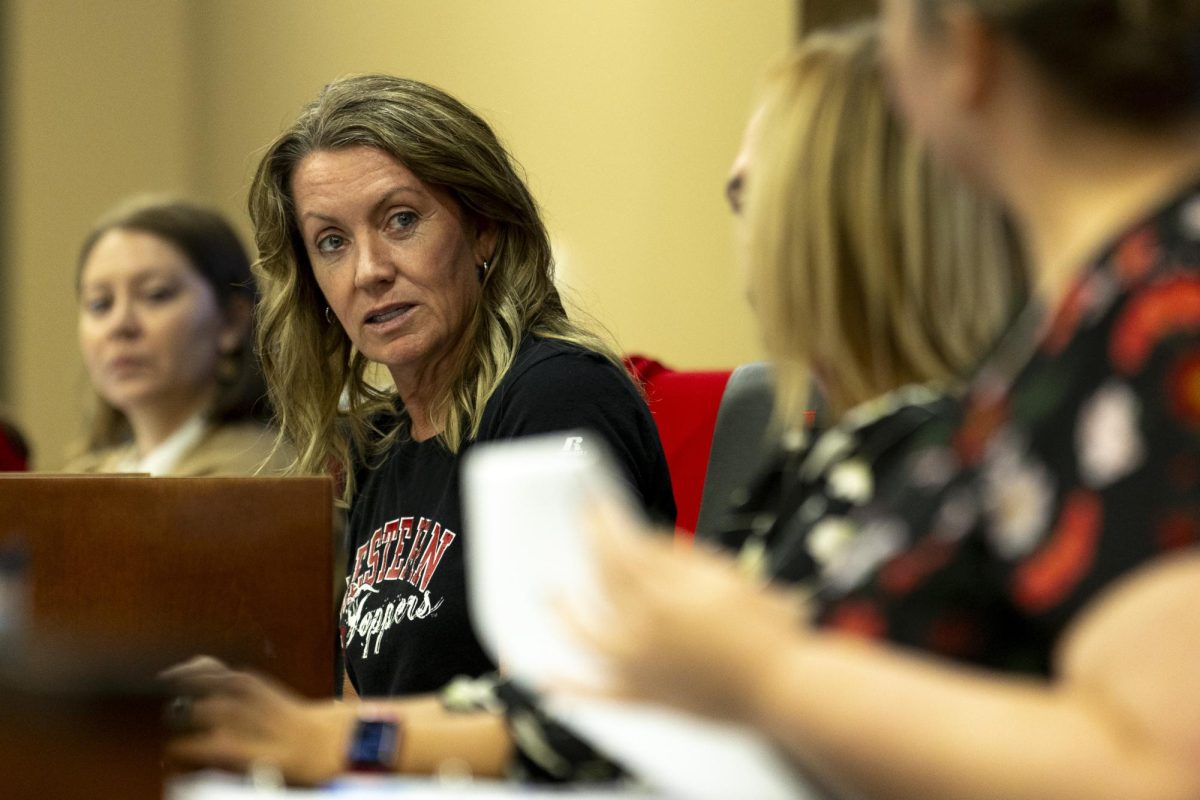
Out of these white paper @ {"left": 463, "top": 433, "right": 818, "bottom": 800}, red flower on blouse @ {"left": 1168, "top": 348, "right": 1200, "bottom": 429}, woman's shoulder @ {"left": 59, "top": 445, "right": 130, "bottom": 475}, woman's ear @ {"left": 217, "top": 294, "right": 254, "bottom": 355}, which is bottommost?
woman's shoulder @ {"left": 59, "top": 445, "right": 130, "bottom": 475}

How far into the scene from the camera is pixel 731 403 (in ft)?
5.51

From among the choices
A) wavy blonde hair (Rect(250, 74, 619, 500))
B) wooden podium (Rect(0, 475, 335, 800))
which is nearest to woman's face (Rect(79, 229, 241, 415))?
wavy blonde hair (Rect(250, 74, 619, 500))

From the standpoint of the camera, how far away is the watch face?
2.81ft

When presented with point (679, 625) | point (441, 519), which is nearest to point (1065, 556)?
point (679, 625)

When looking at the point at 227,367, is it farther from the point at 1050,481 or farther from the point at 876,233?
the point at 1050,481

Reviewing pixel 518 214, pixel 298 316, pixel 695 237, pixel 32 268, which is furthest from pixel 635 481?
pixel 32 268

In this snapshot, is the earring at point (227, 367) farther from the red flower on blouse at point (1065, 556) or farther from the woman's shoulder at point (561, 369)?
the red flower on blouse at point (1065, 556)

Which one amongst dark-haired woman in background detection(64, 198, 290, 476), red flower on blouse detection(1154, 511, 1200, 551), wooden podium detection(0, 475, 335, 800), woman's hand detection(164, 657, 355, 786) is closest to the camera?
red flower on blouse detection(1154, 511, 1200, 551)

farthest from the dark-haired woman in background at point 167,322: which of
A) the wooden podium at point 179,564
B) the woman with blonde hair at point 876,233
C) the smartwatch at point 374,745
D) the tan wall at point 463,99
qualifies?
the woman with blonde hair at point 876,233

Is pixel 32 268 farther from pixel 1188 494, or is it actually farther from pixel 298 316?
pixel 1188 494

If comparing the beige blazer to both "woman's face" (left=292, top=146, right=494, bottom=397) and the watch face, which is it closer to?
"woman's face" (left=292, top=146, right=494, bottom=397)

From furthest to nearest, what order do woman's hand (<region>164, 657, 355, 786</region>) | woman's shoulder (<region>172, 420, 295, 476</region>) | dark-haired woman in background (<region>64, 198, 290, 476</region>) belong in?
1. dark-haired woman in background (<region>64, 198, 290, 476</region>)
2. woman's shoulder (<region>172, 420, 295, 476</region>)
3. woman's hand (<region>164, 657, 355, 786</region>)

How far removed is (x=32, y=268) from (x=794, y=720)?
3.34 metres

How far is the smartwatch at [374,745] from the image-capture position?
0.85 metres
